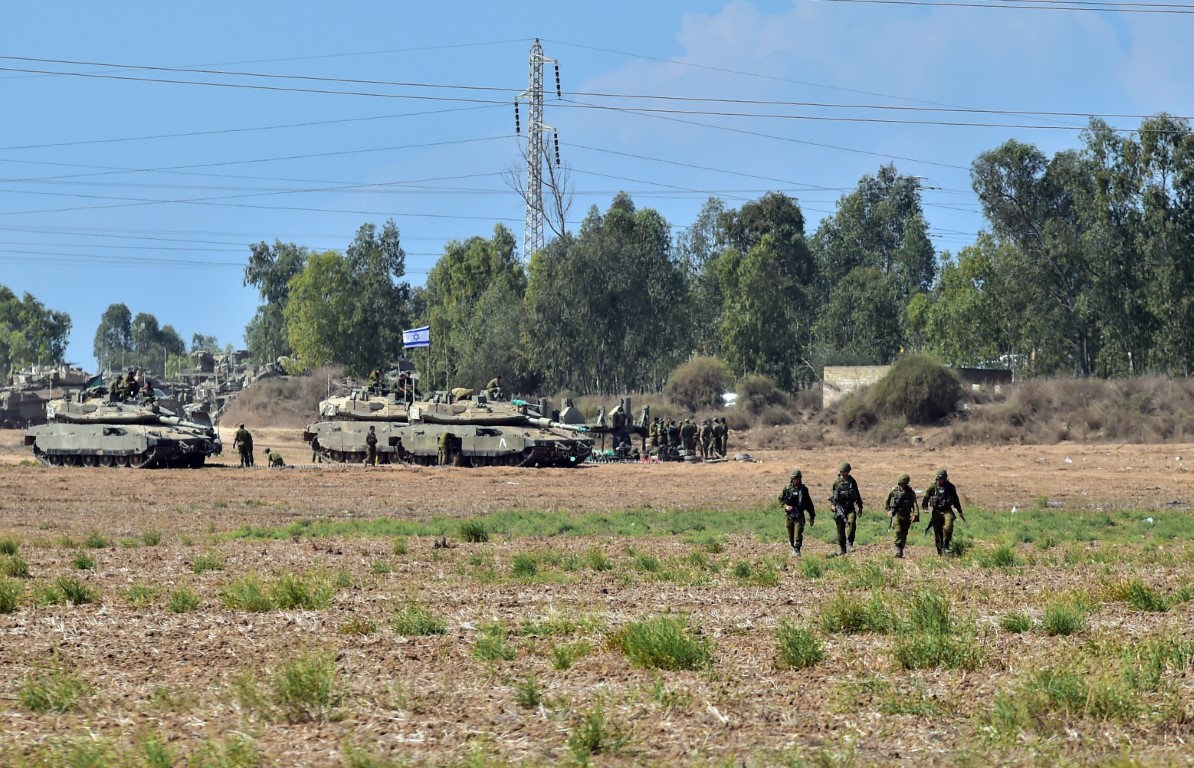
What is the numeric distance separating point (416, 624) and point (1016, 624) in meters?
5.14

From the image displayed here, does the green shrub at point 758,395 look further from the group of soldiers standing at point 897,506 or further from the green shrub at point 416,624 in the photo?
the green shrub at point 416,624

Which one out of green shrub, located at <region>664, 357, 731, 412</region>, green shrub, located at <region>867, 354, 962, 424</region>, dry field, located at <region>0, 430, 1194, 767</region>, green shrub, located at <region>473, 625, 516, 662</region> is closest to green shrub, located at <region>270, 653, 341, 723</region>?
dry field, located at <region>0, 430, 1194, 767</region>

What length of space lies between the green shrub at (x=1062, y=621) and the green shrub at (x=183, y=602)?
7944 mm

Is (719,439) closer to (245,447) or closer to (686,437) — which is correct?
(686,437)

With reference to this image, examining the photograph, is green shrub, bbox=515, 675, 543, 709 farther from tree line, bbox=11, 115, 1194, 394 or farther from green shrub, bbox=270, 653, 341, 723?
tree line, bbox=11, 115, 1194, 394

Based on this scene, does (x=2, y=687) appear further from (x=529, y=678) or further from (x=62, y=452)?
(x=62, y=452)

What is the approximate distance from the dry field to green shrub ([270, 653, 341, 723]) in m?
0.03

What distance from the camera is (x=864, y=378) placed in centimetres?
6444

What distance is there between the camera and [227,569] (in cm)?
1839

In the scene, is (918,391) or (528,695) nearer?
(528,695)

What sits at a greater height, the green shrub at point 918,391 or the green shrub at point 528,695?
the green shrub at point 918,391

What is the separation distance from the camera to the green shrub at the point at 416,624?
1273cm

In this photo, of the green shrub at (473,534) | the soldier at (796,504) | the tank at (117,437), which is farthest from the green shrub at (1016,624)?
the tank at (117,437)

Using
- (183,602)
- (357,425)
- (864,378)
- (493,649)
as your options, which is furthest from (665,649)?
(864,378)
